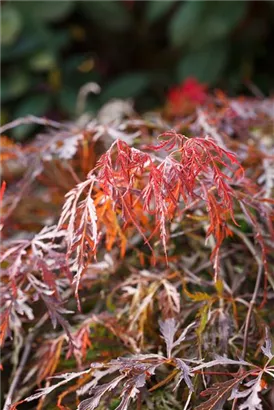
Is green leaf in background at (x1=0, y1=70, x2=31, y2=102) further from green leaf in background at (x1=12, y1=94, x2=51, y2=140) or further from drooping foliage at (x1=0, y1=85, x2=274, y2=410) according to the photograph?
drooping foliage at (x1=0, y1=85, x2=274, y2=410)

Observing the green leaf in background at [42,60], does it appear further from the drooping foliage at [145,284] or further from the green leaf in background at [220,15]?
the drooping foliage at [145,284]

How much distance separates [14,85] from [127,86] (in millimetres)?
404

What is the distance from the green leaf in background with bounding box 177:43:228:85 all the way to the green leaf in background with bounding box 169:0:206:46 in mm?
127

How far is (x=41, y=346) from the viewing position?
728 mm

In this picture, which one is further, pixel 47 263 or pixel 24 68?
pixel 24 68

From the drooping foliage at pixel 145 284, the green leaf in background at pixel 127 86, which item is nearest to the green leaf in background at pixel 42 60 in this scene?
the green leaf in background at pixel 127 86

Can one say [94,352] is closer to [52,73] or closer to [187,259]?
[187,259]

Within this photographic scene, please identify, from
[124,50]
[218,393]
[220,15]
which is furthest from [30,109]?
[218,393]

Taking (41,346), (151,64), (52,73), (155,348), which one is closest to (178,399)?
(155,348)

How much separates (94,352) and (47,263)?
0.41 ft

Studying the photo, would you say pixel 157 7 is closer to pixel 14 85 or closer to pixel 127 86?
pixel 127 86

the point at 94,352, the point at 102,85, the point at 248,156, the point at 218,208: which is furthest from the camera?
the point at 102,85

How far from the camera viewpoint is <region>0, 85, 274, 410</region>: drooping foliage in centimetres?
56

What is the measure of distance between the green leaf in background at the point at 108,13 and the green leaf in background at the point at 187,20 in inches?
11.3
